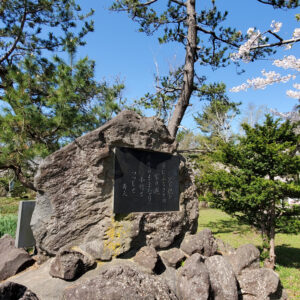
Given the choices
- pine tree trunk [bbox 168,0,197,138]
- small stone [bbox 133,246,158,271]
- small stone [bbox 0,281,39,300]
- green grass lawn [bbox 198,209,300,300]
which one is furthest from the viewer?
pine tree trunk [bbox 168,0,197,138]

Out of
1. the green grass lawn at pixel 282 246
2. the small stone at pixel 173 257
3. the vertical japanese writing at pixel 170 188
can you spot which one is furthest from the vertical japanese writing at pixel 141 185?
the green grass lawn at pixel 282 246

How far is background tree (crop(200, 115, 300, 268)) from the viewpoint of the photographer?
4.15 meters

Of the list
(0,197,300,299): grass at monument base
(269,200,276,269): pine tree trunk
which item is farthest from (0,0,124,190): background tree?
(269,200,276,269): pine tree trunk

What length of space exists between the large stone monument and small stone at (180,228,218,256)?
23 centimetres

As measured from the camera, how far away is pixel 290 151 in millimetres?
4336

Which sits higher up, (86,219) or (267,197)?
(267,197)

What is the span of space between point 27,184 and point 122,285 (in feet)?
12.9

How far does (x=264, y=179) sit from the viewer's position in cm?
421

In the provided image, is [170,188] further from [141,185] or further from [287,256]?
[287,256]

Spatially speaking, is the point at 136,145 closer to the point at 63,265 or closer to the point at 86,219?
the point at 86,219

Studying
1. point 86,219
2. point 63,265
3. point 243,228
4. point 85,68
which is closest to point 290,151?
point 86,219

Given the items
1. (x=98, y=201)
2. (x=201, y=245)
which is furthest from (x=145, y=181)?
(x=201, y=245)

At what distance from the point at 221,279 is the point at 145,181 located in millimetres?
1652

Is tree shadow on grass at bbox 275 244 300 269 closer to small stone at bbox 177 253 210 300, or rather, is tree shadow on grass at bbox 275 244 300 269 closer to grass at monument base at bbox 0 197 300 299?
grass at monument base at bbox 0 197 300 299
